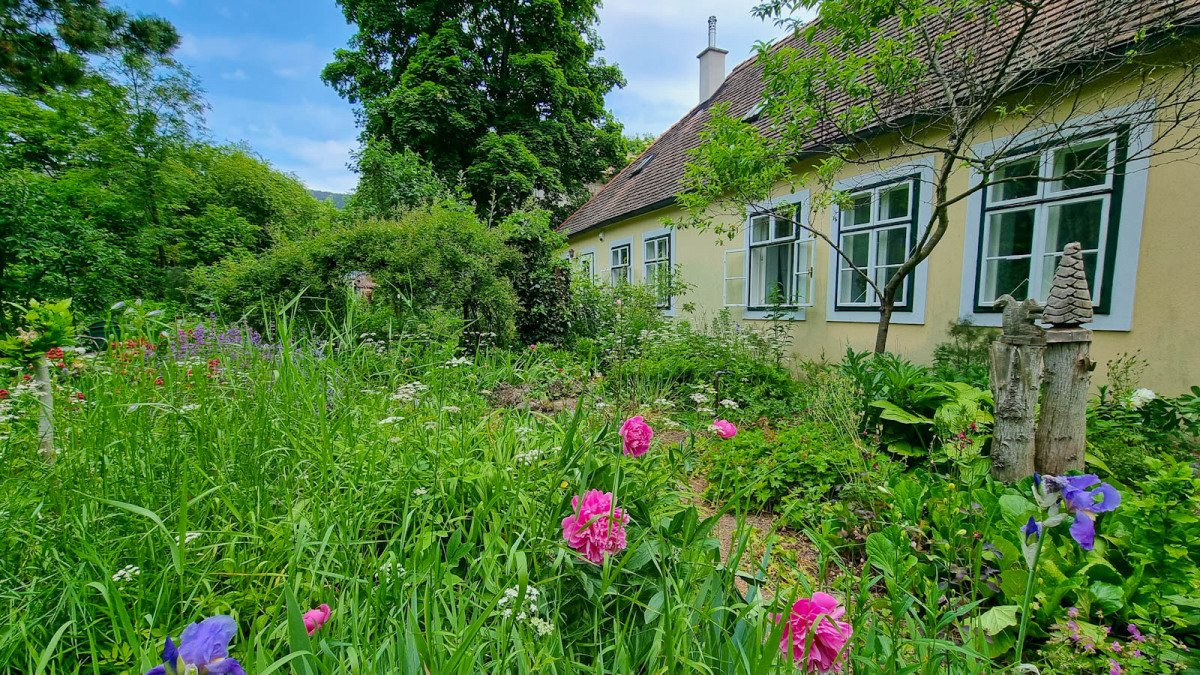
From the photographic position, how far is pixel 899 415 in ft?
8.57

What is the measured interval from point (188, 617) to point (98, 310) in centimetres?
747

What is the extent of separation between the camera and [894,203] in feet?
17.7

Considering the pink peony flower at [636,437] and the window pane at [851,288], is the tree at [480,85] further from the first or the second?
the pink peony flower at [636,437]

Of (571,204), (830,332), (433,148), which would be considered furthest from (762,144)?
(571,204)

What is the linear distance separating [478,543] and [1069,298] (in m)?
2.81

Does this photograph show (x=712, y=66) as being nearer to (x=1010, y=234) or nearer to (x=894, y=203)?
(x=894, y=203)

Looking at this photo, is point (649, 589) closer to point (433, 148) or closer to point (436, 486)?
point (436, 486)

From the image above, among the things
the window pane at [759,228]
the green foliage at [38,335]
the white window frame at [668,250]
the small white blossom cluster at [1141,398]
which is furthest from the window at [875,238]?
the green foliage at [38,335]

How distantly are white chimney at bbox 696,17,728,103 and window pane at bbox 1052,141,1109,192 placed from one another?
349 inches

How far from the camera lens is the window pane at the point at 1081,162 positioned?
3830mm

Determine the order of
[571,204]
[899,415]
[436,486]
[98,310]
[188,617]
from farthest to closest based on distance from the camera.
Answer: [571,204] < [98,310] < [899,415] < [436,486] < [188,617]

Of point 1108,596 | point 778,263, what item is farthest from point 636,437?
point 778,263

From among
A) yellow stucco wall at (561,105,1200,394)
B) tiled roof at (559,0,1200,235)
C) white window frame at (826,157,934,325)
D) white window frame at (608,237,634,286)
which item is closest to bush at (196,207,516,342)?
yellow stucco wall at (561,105,1200,394)

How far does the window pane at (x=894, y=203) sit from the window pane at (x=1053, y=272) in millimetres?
1393
